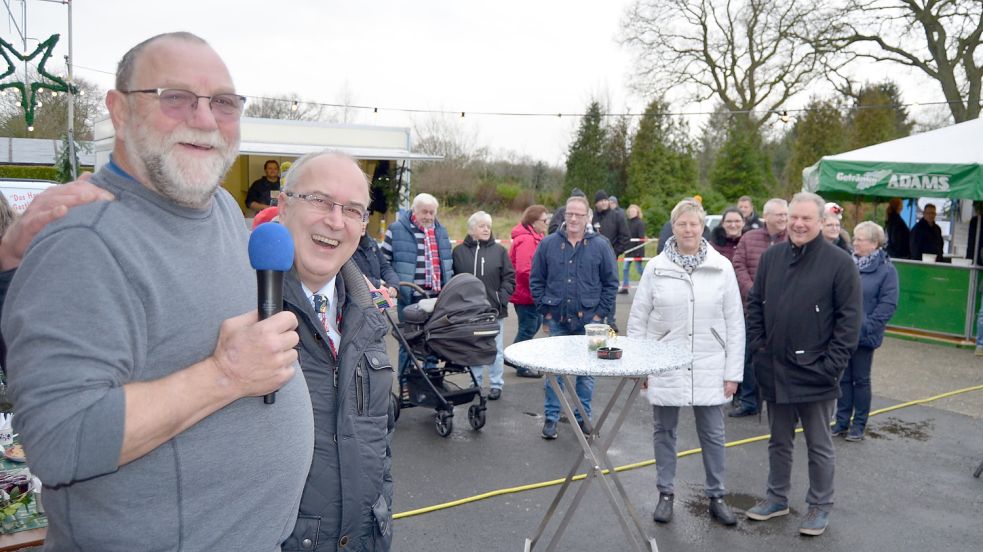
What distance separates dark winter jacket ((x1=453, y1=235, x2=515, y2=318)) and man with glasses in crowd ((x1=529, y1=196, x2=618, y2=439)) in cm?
90

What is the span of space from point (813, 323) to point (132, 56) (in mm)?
4084

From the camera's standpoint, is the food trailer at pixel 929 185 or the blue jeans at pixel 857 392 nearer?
the blue jeans at pixel 857 392

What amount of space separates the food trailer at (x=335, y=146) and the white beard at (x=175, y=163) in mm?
12443

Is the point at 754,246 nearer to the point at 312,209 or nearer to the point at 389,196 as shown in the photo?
the point at 312,209

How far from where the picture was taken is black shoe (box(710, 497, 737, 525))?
186 inches

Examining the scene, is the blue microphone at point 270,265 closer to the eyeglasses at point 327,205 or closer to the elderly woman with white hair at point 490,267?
the eyeglasses at point 327,205

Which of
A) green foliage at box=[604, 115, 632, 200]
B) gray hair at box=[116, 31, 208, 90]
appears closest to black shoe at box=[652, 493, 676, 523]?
gray hair at box=[116, 31, 208, 90]

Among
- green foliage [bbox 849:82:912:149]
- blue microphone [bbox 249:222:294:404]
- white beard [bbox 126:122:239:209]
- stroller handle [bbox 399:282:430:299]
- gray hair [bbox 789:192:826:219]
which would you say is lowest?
stroller handle [bbox 399:282:430:299]

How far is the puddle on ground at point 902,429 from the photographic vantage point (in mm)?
6672

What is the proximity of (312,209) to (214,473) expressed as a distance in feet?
3.00

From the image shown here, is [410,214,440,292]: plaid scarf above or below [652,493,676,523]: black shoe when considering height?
above

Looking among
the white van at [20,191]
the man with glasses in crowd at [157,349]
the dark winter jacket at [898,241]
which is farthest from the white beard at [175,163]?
the dark winter jacket at [898,241]

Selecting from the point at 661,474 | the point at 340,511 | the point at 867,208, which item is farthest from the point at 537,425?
the point at 867,208

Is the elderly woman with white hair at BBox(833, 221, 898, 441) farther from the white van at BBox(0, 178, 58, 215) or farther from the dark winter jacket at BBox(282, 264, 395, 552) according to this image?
the white van at BBox(0, 178, 58, 215)
